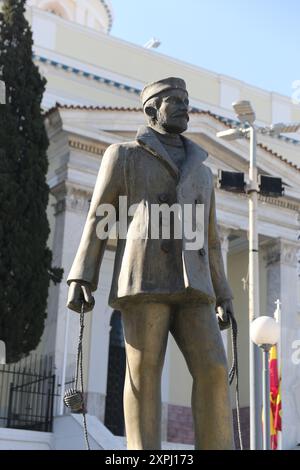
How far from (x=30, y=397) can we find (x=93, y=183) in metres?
5.32

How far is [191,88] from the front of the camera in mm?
28125

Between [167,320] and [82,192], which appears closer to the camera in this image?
[167,320]

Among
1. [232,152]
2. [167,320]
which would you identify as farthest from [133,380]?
[232,152]

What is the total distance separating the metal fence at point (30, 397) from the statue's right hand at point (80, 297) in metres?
11.6

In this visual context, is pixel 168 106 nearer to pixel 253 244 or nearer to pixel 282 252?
pixel 253 244

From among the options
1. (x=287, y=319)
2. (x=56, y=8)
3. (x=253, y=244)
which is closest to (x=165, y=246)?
(x=253, y=244)

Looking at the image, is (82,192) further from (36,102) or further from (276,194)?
(276,194)

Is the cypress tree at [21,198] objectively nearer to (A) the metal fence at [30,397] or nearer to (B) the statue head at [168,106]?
(A) the metal fence at [30,397]

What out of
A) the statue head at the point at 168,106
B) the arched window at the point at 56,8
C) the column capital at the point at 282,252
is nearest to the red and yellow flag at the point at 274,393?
the column capital at the point at 282,252

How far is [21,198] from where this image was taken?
17344 mm

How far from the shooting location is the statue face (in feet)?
18.7

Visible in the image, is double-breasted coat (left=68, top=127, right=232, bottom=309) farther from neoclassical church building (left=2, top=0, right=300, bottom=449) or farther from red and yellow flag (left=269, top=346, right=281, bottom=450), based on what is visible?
red and yellow flag (left=269, top=346, right=281, bottom=450)
